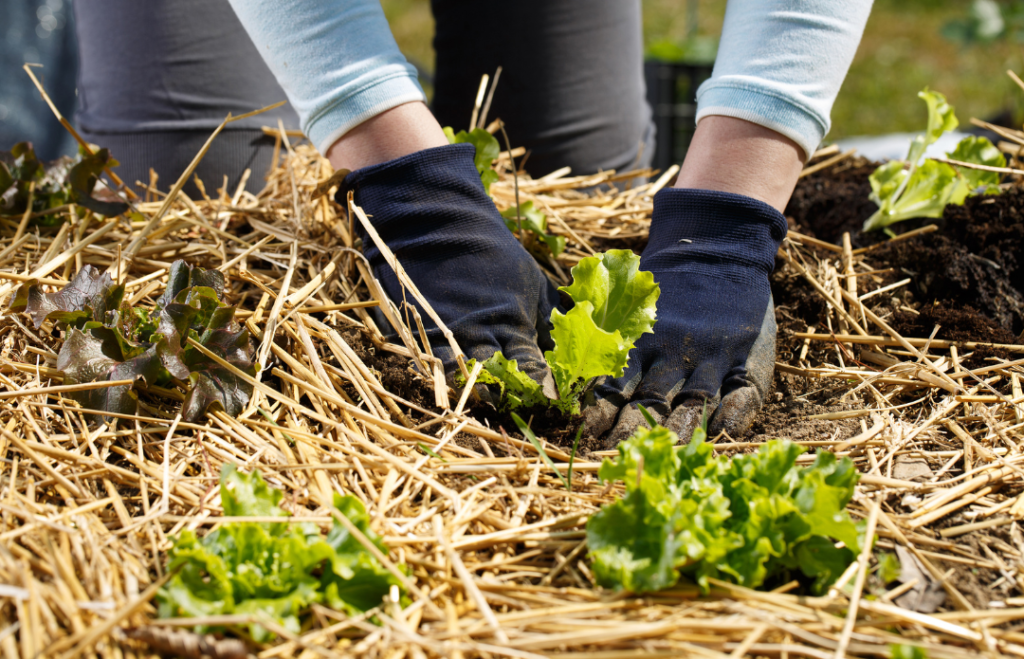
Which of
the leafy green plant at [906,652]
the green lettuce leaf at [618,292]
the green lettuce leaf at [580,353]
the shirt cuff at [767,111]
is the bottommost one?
the leafy green plant at [906,652]

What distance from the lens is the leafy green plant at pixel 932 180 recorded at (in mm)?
1571

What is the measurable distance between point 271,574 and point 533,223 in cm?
96

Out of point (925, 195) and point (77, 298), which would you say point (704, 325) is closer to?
point (925, 195)

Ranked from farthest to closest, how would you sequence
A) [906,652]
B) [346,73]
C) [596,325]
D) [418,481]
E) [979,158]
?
[979,158] < [346,73] < [596,325] < [418,481] < [906,652]

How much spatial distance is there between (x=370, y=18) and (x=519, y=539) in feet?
3.33

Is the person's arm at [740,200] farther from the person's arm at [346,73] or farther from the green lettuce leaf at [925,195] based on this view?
the person's arm at [346,73]

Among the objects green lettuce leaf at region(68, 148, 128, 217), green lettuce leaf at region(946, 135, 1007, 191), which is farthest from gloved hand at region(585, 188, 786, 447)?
green lettuce leaf at region(68, 148, 128, 217)

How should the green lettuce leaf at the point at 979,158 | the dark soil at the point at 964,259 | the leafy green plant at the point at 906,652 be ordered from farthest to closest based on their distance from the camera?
the green lettuce leaf at the point at 979,158 → the dark soil at the point at 964,259 → the leafy green plant at the point at 906,652

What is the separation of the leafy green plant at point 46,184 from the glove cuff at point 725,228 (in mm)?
1212

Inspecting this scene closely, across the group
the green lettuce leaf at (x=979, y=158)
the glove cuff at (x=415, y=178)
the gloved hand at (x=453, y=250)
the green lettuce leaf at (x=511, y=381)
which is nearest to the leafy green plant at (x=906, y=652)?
the green lettuce leaf at (x=511, y=381)

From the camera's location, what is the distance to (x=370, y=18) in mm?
1283

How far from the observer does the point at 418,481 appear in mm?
924

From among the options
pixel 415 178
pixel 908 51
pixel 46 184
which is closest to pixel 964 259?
pixel 415 178

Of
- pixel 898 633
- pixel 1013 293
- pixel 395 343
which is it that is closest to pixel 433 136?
pixel 395 343
